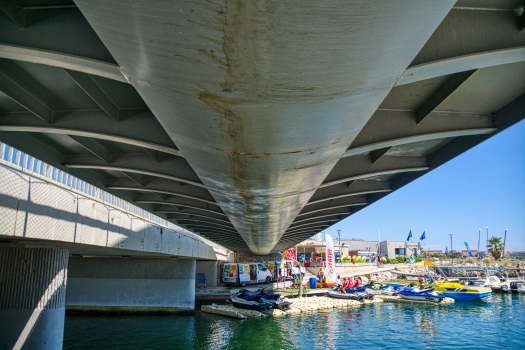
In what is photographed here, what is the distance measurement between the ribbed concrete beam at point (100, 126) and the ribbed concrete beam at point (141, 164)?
8.11 feet

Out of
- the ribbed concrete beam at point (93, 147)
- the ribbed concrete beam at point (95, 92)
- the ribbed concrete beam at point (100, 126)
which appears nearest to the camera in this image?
the ribbed concrete beam at point (95, 92)

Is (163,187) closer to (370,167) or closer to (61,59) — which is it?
(370,167)

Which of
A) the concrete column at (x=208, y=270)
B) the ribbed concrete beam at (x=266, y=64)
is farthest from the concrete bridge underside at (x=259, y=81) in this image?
the concrete column at (x=208, y=270)

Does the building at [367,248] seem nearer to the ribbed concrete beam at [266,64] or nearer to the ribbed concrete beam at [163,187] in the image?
the ribbed concrete beam at [163,187]

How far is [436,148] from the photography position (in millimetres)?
9367

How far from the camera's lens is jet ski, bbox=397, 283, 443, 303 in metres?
30.1

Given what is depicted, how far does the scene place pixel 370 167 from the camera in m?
9.73

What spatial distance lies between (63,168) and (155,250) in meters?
8.11

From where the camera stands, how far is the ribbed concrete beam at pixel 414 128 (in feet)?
22.8

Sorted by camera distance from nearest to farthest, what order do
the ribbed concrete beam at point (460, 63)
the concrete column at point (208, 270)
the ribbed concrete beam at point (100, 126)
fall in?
1. the ribbed concrete beam at point (460, 63)
2. the ribbed concrete beam at point (100, 126)
3. the concrete column at point (208, 270)

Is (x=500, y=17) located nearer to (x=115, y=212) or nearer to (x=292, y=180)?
(x=292, y=180)

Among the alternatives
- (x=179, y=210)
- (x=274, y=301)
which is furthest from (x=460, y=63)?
(x=274, y=301)

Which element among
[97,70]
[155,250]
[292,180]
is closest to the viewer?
[97,70]

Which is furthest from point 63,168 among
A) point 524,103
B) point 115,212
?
point 524,103
